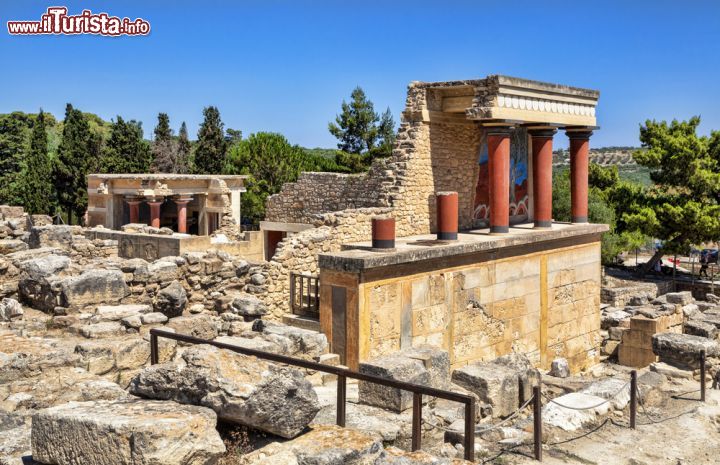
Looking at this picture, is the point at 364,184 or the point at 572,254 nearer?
the point at 572,254

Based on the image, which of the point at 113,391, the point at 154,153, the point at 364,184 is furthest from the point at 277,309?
the point at 154,153

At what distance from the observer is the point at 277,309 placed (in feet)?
40.1

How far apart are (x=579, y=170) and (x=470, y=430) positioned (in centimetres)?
1212

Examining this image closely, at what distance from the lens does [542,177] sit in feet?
51.2

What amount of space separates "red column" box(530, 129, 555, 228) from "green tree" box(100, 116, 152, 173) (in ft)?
88.1

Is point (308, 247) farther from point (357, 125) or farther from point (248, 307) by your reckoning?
point (357, 125)

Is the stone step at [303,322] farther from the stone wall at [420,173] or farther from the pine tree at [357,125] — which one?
the pine tree at [357,125]

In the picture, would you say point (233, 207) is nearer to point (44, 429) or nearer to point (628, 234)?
point (628, 234)

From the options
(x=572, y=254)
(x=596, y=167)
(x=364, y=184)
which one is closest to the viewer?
(x=572, y=254)

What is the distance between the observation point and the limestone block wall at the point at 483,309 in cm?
1062

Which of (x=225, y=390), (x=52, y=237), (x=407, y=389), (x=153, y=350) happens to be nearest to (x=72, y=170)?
(x=52, y=237)

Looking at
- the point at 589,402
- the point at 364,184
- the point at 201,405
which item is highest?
the point at 364,184

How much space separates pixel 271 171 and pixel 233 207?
7256 millimetres

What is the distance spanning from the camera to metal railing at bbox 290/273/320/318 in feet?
39.4
